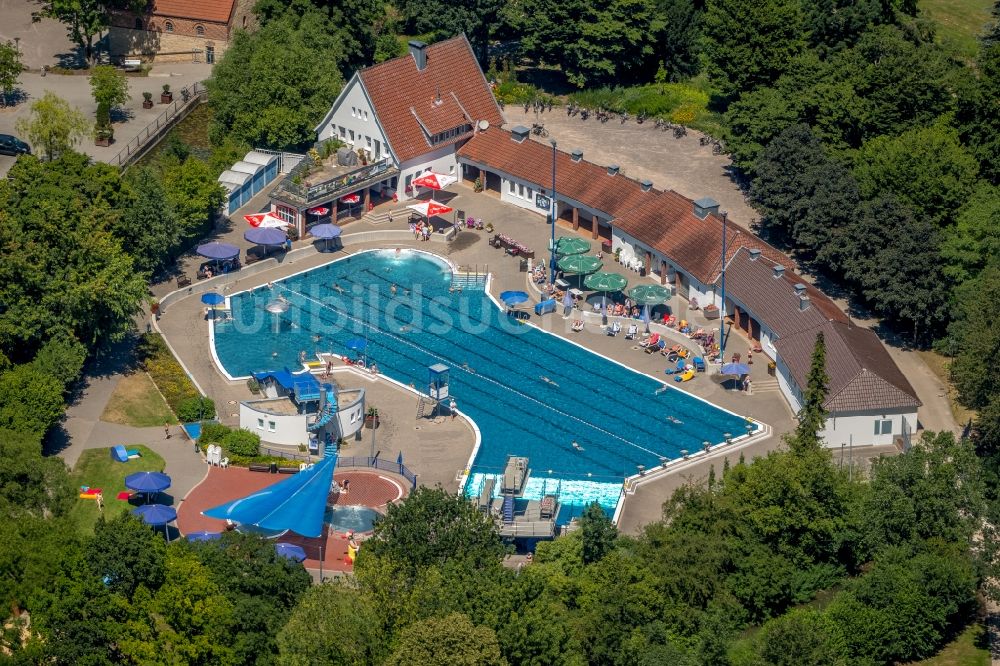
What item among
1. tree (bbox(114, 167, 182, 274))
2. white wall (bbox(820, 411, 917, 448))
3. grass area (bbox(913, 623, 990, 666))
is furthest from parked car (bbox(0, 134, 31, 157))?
grass area (bbox(913, 623, 990, 666))

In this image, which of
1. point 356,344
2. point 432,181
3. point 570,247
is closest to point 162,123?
point 432,181

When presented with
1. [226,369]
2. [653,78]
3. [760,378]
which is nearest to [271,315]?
[226,369]

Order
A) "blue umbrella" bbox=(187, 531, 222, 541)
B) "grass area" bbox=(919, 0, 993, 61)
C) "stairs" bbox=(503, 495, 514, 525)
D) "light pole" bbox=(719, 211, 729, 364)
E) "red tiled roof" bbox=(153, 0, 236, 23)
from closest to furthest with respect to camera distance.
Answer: "blue umbrella" bbox=(187, 531, 222, 541)
"stairs" bbox=(503, 495, 514, 525)
"light pole" bbox=(719, 211, 729, 364)
"red tiled roof" bbox=(153, 0, 236, 23)
"grass area" bbox=(919, 0, 993, 61)

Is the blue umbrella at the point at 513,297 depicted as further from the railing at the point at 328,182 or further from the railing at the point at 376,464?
the railing at the point at 376,464

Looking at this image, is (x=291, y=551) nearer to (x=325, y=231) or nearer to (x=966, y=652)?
(x=966, y=652)

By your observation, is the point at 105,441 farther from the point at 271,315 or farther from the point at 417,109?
the point at 417,109

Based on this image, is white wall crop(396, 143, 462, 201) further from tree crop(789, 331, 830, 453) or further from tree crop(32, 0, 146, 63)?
tree crop(789, 331, 830, 453)
